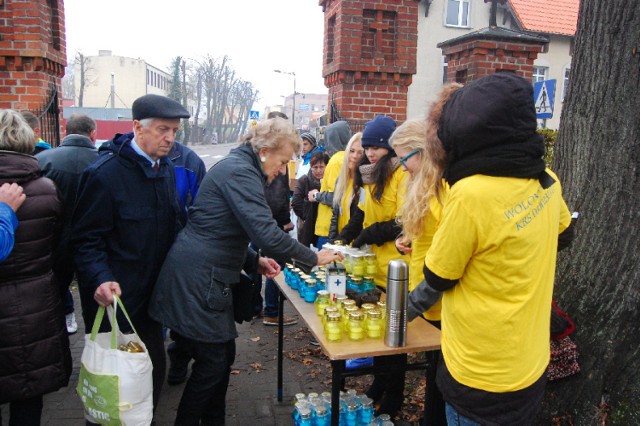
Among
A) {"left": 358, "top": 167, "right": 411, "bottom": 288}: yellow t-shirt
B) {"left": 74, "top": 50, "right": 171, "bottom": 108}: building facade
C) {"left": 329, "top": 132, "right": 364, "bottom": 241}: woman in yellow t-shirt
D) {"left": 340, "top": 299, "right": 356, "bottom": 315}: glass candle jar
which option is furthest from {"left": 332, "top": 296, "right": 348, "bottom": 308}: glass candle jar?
{"left": 74, "top": 50, "right": 171, "bottom": 108}: building facade

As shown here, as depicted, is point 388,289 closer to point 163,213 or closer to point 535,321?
point 535,321

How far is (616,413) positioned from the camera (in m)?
2.83

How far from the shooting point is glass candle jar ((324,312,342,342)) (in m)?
2.58

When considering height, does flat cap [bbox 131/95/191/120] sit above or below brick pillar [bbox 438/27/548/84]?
below

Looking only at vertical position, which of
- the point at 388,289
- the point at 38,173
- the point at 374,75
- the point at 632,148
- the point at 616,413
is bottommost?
the point at 616,413

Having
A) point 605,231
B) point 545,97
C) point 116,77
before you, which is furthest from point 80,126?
point 116,77

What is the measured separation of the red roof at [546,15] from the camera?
2350 centimetres

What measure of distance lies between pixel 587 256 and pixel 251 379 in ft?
9.17

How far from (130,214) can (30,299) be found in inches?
26.0

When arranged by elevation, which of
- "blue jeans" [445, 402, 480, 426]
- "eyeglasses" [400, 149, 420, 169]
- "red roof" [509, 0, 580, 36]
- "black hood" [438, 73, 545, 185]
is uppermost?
"red roof" [509, 0, 580, 36]

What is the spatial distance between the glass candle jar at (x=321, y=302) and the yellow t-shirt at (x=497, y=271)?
1028 millimetres

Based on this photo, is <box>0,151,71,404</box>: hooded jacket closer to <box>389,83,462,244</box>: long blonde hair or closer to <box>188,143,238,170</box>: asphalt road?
<box>389,83,462,244</box>: long blonde hair

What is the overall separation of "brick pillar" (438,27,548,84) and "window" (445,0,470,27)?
19739 mm

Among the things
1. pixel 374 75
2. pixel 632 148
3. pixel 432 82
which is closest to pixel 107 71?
pixel 432 82
